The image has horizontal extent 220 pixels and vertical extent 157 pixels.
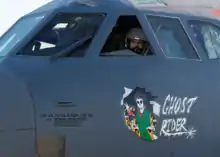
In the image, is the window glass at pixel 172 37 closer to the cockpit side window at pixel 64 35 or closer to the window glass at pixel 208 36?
the window glass at pixel 208 36

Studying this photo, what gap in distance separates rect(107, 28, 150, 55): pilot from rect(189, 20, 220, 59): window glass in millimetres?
628

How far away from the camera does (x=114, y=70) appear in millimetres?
5453

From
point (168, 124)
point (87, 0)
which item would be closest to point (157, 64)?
point (168, 124)

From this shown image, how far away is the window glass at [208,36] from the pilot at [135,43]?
628 millimetres

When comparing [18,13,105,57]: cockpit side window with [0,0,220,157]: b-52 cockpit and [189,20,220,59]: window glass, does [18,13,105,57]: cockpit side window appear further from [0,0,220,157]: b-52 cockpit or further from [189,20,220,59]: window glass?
[189,20,220,59]: window glass

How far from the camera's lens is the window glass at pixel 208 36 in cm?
602

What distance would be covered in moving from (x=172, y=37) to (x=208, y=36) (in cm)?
50

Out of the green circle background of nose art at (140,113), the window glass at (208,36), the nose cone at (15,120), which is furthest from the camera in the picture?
the window glass at (208,36)

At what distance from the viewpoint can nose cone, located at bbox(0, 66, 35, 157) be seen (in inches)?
200

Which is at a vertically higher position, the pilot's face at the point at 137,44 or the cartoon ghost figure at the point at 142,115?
the pilot's face at the point at 137,44

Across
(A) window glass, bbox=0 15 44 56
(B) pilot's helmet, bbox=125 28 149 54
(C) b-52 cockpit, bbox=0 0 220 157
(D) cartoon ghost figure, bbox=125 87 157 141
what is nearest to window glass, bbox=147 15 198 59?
(C) b-52 cockpit, bbox=0 0 220 157

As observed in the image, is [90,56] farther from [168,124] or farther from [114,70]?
[168,124]

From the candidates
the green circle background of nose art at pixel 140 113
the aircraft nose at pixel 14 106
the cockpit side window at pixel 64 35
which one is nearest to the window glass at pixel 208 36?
the green circle background of nose art at pixel 140 113

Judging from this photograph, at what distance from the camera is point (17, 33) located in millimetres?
6113
